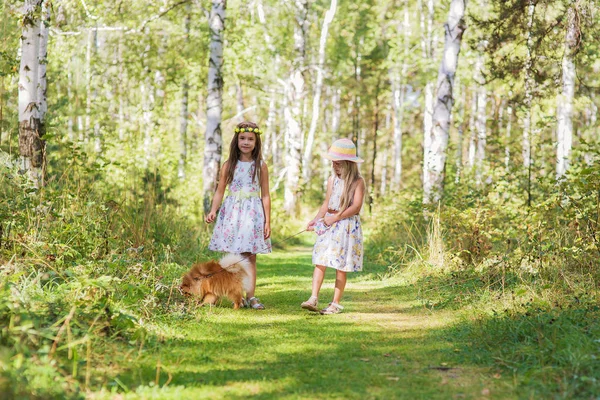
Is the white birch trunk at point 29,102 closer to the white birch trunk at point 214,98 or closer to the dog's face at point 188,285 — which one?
the dog's face at point 188,285

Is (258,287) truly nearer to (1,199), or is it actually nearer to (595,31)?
(1,199)

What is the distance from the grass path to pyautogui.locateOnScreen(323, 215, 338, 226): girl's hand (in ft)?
3.26

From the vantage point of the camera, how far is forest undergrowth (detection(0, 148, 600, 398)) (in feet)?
15.3

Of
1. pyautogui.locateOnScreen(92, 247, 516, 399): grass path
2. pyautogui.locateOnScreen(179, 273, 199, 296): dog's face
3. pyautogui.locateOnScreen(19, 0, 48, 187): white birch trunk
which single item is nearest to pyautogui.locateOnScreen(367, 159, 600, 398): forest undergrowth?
pyautogui.locateOnScreen(92, 247, 516, 399): grass path

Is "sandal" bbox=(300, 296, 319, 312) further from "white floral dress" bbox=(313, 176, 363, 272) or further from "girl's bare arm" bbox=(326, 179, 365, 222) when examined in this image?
"girl's bare arm" bbox=(326, 179, 365, 222)

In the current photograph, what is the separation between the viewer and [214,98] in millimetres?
14922

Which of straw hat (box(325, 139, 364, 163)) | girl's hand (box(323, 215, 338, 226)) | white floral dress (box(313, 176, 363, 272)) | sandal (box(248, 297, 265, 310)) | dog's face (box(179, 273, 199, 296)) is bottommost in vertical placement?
sandal (box(248, 297, 265, 310))

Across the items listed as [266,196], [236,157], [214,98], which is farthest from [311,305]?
[214,98]

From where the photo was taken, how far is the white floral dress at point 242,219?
26.8 ft

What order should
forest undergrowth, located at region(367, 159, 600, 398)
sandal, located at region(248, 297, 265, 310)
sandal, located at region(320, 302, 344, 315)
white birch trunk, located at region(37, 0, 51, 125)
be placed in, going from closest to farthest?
forest undergrowth, located at region(367, 159, 600, 398) < sandal, located at region(320, 302, 344, 315) < sandal, located at region(248, 297, 265, 310) < white birch trunk, located at region(37, 0, 51, 125)

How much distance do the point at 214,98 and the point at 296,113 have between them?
853cm

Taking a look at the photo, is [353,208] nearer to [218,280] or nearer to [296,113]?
[218,280]

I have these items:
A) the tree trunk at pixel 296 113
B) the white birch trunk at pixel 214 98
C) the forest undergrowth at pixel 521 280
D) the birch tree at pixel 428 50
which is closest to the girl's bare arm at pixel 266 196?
the forest undergrowth at pixel 521 280

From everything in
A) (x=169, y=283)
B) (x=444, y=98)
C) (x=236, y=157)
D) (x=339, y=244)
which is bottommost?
(x=169, y=283)
